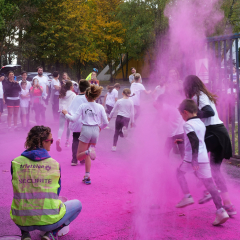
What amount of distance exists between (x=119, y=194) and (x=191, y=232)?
1595 mm

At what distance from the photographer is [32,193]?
3084 mm

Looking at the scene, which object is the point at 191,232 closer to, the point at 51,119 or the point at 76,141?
the point at 76,141

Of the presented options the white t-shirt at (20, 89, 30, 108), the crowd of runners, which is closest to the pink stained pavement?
the crowd of runners

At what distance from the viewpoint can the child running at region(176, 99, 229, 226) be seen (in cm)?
381

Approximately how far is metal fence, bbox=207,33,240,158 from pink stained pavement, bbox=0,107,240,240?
155 centimetres

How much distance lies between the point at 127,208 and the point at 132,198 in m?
0.40

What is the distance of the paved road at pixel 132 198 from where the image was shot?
12.2 feet

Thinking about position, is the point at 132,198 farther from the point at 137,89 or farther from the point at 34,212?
the point at 137,89

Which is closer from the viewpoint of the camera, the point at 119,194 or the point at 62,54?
the point at 119,194

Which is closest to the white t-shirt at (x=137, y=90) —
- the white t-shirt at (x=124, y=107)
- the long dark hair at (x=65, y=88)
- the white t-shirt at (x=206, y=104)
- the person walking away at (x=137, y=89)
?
the person walking away at (x=137, y=89)

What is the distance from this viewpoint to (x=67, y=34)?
3497 centimetres

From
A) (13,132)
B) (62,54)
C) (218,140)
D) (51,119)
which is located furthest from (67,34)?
(218,140)

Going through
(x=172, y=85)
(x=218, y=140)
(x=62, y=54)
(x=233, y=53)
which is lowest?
(x=218, y=140)

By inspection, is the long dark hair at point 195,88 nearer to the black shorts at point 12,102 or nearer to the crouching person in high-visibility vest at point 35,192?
the crouching person in high-visibility vest at point 35,192
